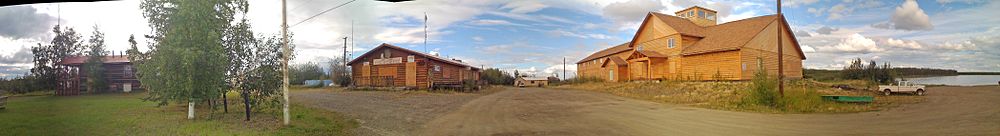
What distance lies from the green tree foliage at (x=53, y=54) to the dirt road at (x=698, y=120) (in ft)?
11.6

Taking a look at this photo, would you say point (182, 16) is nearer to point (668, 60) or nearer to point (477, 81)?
point (477, 81)

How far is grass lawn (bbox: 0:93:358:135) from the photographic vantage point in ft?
17.0

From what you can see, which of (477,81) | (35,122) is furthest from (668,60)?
(35,122)

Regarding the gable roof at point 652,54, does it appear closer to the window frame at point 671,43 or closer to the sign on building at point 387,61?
the window frame at point 671,43

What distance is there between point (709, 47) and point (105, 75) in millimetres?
8136

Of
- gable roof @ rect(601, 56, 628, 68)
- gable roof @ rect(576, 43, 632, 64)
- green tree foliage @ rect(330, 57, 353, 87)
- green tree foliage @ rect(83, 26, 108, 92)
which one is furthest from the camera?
gable roof @ rect(576, 43, 632, 64)

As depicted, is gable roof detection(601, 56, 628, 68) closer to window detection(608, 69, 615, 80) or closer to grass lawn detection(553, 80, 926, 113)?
window detection(608, 69, 615, 80)

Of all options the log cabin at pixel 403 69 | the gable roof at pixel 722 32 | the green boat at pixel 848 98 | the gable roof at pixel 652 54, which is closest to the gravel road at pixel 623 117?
the log cabin at pixel 403 69

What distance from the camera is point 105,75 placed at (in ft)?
18.8

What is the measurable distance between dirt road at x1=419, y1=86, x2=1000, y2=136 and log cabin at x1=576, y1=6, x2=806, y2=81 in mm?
989

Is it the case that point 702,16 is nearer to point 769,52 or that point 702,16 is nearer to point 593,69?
point 769,52

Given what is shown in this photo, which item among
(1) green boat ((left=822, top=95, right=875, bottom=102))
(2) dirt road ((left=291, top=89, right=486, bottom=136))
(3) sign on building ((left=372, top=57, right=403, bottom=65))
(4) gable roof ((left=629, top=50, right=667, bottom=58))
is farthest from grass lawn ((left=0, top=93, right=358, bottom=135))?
(1) green boat ((left=822, top=95, right=875, bottom=102))

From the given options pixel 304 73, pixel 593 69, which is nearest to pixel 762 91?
pixel 593 69

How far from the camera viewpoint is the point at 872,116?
7105 millimetres
